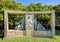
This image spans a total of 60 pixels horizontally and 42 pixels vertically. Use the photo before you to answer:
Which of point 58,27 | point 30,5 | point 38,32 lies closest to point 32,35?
point 38,32

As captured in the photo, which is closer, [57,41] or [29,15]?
[57,41]

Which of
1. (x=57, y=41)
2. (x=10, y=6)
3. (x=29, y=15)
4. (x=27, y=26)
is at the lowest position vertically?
(x=57, y=41)

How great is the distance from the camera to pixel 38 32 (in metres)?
13.3

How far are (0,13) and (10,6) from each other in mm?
1923

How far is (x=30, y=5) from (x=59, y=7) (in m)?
4.12

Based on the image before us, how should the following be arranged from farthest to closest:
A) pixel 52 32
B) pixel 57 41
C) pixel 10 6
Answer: pixel 10 6
pixel 52 32
pixel 57 41

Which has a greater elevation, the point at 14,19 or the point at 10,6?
the point at 10,6

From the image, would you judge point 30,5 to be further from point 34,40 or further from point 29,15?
point 34,40

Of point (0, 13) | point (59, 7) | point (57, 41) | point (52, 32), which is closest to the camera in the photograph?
point (57, 41)

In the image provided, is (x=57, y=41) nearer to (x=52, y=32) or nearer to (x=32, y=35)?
(x=52, y=32)

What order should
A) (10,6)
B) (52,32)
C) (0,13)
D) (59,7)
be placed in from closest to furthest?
(52,32), (0,13), (10,6), (59,7)

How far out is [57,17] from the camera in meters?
22.6

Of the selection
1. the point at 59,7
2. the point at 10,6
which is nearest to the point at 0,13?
the point at 10,6

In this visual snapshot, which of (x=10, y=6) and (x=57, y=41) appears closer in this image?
(x=57, y=41)
